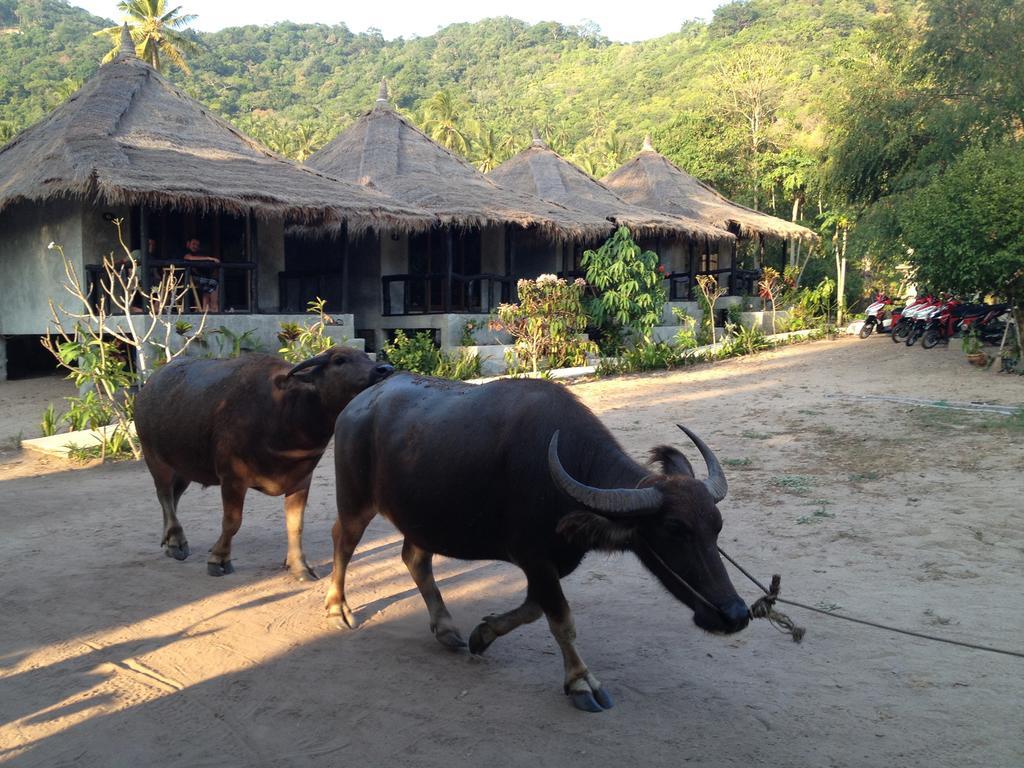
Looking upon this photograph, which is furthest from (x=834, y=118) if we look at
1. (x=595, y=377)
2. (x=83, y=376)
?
(x=83, y=376)

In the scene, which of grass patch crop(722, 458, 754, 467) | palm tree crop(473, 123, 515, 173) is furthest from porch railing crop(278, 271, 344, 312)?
palm tree crop(473, 123, 515, 173)

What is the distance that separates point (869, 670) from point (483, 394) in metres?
2.31

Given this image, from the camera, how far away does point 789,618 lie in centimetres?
409

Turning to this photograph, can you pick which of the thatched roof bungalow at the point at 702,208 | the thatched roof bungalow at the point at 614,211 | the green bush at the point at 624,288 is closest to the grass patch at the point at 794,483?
the green bush at the point at 624,288

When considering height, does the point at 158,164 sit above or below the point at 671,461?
above

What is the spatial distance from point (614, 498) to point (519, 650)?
151cm

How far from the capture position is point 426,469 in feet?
13.9

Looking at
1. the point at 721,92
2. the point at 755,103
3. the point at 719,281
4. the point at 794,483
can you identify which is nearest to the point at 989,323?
the point at 794,483

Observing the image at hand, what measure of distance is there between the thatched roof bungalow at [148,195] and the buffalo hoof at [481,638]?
10808 millimetres

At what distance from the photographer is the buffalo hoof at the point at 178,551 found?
6.15 meters

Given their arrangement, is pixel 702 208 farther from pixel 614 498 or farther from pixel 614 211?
pixel 614 498

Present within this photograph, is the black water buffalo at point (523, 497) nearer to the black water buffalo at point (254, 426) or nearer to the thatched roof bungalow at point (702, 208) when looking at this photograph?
the black water buffalo at point (254, 426)

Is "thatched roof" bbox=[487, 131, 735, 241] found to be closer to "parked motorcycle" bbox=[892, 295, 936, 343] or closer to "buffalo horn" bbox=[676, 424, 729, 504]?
"parked motorcycle" bbox=[892, 295, 936, 343]

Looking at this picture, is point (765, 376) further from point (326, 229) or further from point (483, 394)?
point (483, 394)
